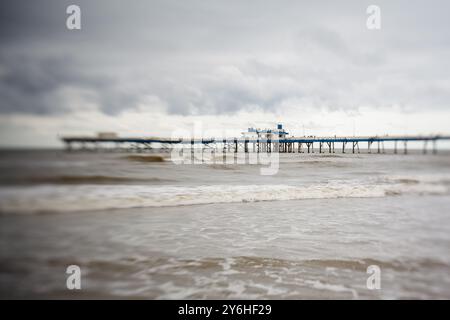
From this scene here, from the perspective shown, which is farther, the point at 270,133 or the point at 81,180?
the point at 270,133

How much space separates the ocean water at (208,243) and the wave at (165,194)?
1.5 inches

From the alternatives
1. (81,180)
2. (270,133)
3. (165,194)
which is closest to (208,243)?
(165,194)

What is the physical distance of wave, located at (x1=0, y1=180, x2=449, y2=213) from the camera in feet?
14.0

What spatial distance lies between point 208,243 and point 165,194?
2908mm

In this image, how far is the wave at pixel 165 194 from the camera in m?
4.26

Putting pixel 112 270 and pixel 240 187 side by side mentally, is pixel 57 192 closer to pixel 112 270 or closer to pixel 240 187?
pixel 112 270

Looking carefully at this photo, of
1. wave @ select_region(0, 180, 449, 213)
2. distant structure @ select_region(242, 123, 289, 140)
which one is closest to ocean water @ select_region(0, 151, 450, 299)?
wave @ select_region(0, 180, 449, 213)

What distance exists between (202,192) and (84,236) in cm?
315

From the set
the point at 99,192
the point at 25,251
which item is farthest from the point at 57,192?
the point at 25,251

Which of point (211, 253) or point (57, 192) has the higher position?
point (57, 192)

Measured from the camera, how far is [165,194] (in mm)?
6090

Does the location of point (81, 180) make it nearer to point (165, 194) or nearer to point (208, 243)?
point (165, 194)

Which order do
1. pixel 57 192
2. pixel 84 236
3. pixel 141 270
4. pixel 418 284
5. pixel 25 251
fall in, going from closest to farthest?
pixel 418 284
pixel 141 270
pixel 25 251
pixel 84 236
pixel 57 192

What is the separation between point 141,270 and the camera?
8.73 ft
